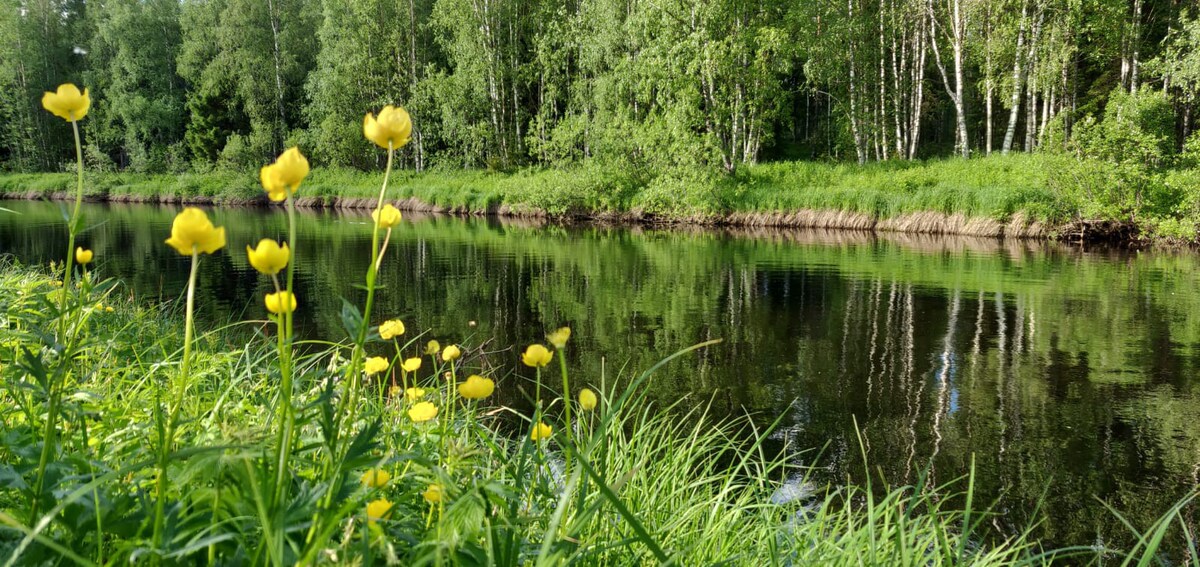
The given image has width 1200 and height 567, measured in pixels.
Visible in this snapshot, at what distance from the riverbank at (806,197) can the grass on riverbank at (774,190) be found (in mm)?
27

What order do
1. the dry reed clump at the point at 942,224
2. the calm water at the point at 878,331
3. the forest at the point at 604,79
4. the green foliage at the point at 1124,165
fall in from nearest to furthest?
1. the calm water at the point at 878,331
2. the green foliage at the point at 1124,165
3. the dry reed clump at the point at 942,224
4. the forest at the point at 604,79

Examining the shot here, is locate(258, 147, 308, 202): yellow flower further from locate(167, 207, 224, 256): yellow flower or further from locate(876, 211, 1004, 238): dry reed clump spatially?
locate(876, 211, 1004, 238): dry reed clump

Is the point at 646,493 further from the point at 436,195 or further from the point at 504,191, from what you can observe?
the point at 436,195

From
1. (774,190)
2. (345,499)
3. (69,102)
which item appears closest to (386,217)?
(345,499)

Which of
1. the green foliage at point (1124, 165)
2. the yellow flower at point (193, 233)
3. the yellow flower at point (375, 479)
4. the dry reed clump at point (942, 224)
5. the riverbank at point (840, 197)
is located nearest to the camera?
the yellow flower at point (193, 233)

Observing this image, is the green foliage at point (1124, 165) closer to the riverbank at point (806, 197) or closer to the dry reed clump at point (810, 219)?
the riverbank at point (806, 197)

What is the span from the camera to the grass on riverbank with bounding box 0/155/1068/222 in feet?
53.9

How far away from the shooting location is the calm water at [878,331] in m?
4.41

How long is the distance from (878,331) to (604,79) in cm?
1770

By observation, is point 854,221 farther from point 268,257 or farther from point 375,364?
point 268,257

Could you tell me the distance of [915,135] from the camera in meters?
22.0

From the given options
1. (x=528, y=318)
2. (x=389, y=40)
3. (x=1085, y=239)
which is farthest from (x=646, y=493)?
(x=389, y=40)

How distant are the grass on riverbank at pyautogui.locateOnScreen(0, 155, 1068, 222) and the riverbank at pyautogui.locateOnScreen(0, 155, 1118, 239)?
0.03 metres

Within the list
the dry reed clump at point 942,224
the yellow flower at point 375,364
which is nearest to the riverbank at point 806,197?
the dry reed clump at point 942,224
